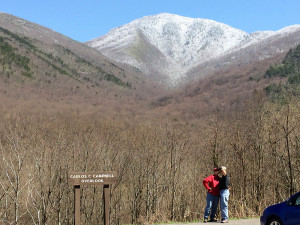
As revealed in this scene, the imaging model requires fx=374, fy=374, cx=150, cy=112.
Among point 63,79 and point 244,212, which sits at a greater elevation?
point 63,79

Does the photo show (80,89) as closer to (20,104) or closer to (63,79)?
(63,79)

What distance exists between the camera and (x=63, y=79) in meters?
184

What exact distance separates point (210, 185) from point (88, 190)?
91.1 feet

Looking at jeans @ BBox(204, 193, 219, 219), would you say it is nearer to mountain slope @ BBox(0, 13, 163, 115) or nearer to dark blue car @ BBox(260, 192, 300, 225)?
dark blue car @ BBox(260, 192, 300, 225)

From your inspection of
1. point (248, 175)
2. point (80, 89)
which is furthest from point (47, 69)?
point (248, 175)

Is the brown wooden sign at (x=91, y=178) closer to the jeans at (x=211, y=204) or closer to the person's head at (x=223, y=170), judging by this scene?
the jeans at (x=211, y=204)

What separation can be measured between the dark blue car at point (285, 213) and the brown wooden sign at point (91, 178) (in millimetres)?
4936

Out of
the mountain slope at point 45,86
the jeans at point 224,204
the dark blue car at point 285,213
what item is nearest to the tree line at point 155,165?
the jeans at point 224,204

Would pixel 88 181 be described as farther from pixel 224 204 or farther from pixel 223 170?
pixel 224 204

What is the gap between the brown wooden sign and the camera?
11.4 m

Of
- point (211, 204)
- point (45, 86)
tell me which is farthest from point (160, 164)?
point (45, 86)

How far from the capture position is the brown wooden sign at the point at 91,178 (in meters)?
11.4

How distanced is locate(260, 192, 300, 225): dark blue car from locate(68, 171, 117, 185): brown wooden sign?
16.2ft

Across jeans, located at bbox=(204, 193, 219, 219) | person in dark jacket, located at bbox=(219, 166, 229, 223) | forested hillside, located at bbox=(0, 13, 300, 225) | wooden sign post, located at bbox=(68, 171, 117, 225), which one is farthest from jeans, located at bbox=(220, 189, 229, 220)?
wooden sign post, located at bbox=(68, 171, 117, 225)
